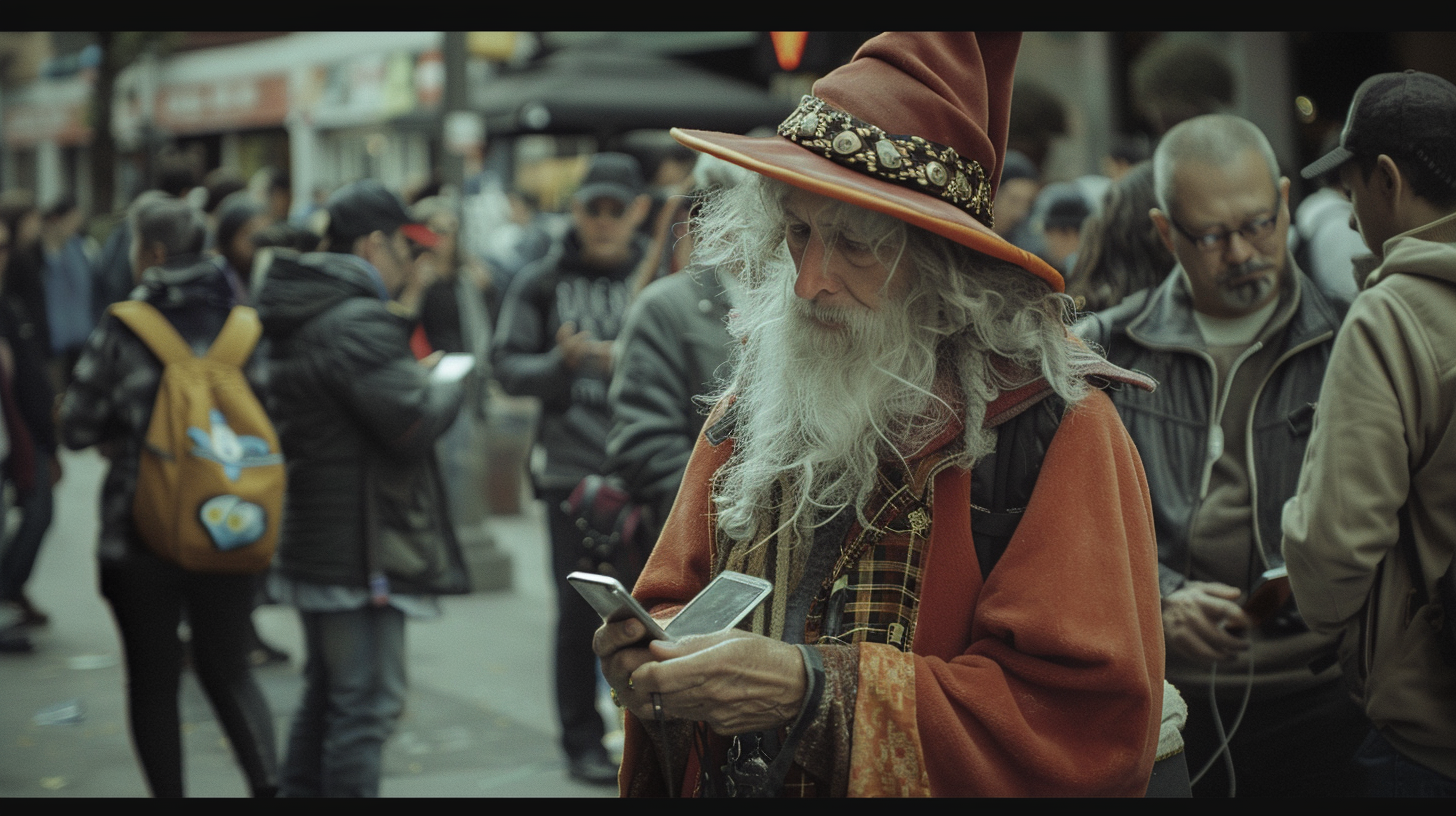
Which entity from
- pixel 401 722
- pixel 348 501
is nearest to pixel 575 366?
pixel 348 501

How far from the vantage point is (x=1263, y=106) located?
11.6 metres

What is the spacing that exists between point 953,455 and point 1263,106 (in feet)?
34.5

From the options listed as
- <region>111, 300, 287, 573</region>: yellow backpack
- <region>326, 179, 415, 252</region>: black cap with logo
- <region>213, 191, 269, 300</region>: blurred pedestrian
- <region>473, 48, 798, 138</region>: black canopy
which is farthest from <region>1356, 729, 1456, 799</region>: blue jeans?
<region>473, 48, 798, 138</region>: black canopy

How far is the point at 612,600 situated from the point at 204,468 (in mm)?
3108

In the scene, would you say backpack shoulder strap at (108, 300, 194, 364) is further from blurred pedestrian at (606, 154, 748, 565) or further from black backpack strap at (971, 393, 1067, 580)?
black backpack strap at (971, 393, 1067, 580)

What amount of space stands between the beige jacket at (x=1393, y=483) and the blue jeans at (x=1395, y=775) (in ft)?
0.08

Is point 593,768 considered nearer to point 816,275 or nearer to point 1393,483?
point 1393,483

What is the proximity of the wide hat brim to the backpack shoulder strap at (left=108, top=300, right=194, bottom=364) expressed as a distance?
3.15m

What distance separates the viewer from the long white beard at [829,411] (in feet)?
7.36

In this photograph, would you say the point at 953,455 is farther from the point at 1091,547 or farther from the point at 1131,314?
the point at 1131,314

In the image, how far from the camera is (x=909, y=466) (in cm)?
222

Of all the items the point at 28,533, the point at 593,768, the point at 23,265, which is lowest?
the point at 593,768

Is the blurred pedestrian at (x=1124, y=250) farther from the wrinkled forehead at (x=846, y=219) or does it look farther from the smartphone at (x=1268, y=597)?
the wrinkled forehead at (x=846, y=219)

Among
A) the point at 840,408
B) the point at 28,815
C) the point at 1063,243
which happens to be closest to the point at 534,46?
the point at 1063,243
